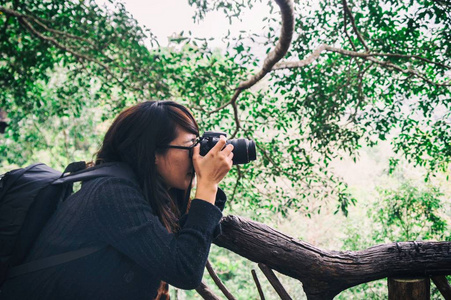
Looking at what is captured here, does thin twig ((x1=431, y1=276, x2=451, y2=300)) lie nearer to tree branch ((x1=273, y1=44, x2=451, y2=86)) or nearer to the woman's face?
the woman's face

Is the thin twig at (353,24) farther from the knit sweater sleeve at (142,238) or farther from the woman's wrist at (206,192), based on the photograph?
the knit sweater sleeve at (142,238)

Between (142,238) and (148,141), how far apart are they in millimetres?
279

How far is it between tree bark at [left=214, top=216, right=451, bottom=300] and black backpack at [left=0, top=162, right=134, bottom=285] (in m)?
0.43

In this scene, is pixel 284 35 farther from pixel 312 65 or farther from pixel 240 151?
pixel 240 151

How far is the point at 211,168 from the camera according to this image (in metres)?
0.91

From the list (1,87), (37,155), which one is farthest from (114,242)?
(37,155)

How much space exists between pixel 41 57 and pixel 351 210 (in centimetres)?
942

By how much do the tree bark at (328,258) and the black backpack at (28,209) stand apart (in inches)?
17.0

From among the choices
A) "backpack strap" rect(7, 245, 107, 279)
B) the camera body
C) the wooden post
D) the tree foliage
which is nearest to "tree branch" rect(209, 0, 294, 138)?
the tree foliage

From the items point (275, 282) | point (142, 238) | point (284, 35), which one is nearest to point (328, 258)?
point (275, 282)

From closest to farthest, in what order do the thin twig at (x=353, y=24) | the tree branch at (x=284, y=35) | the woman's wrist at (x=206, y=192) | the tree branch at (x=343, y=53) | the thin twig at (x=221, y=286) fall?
the woman's wrist at (x=206, y=192)
the thin twig at (x=221, y=286)
the tree branch at (x=284, y=35)
the thin twig at (x=353, y=24)
the tree branch at (x=343, y=53)

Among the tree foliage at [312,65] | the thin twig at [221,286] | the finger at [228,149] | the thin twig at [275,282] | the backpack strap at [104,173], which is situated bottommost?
the thin twig at [221,286]

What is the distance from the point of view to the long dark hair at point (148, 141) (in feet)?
2.95

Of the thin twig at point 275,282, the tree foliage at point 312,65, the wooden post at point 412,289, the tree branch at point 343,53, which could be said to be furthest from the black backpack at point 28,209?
the tree branch at point 343,53
